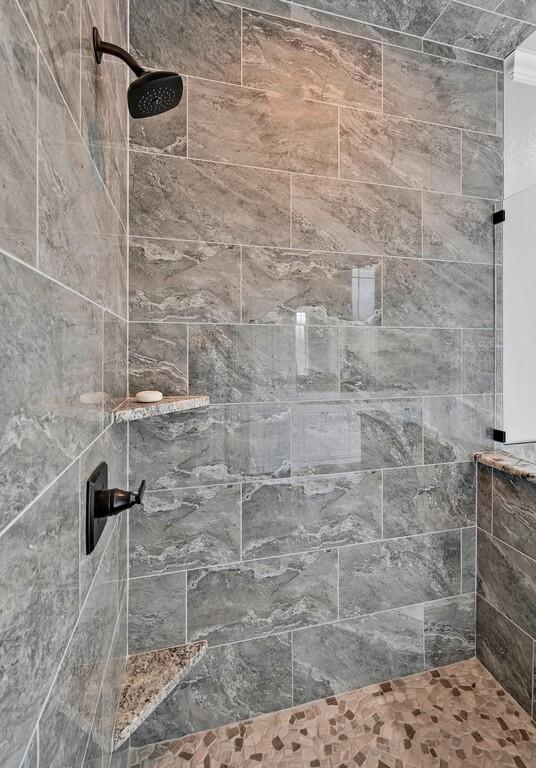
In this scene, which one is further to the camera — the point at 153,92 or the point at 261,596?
the point at 261,596

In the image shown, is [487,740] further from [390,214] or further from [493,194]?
[493,194]

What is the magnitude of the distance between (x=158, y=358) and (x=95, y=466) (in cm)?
61

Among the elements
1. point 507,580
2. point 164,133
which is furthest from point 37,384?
point 507,580

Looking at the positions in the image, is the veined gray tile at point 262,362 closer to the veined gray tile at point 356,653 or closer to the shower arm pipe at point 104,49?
the shower arm pipe at point 104,49

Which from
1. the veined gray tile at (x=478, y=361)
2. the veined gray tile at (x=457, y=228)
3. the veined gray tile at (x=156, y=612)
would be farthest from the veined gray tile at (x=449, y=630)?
the veined gray tile at (x=457, y=228)

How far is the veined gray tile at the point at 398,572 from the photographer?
1523mm

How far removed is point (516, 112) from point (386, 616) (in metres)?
2.26

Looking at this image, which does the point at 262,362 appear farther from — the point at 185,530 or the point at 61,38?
the point at 61,38

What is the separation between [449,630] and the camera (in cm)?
165

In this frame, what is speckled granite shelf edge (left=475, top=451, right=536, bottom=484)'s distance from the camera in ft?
4.65

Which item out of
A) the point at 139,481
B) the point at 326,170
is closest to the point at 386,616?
the point at 139,481

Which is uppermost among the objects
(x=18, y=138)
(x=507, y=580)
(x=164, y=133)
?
(x=164, y=133)

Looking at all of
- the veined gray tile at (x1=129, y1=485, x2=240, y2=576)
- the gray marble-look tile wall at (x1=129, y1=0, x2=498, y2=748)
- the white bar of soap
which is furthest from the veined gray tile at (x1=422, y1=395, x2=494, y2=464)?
the white bar of soap

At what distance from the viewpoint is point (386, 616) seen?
1.56 m
